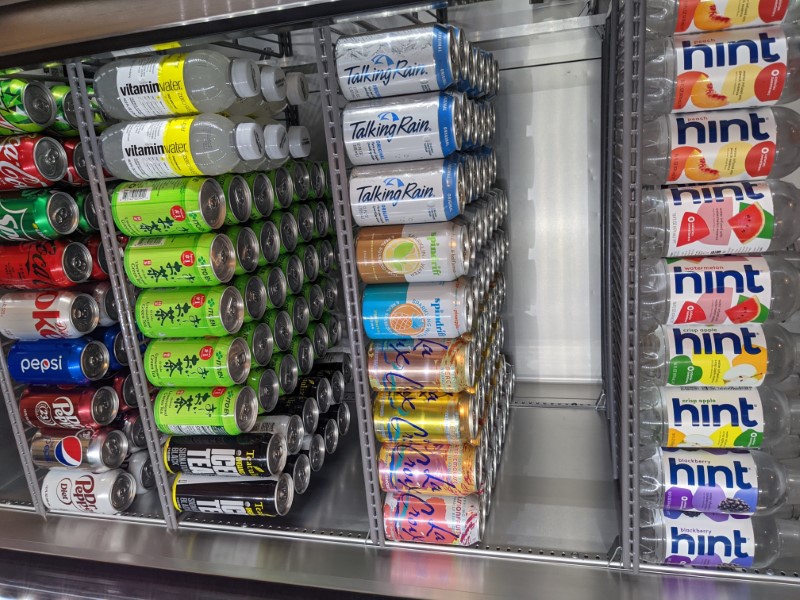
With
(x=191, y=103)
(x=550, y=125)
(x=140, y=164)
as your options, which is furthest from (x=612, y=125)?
(x=140, y=164)

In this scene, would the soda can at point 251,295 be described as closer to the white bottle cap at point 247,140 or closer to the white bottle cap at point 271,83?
the white bottle cap at point 247,140

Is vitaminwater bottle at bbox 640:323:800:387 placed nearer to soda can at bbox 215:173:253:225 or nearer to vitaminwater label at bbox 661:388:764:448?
vitaminwater label at bbox 661:388:764:448

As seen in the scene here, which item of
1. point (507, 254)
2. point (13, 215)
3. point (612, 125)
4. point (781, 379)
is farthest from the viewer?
point (507, 254)

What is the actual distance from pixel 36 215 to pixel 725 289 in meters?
1.89

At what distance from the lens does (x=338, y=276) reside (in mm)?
2846

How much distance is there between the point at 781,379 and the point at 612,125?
96 centimetres

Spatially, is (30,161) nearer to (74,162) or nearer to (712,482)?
(74,162)

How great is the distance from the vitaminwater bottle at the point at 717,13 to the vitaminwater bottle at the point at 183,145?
3.51 ft

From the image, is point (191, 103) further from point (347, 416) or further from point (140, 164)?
point (347, 416)

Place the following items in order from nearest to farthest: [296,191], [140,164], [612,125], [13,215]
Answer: [140,164], [13,215], [612,125], [296,191]

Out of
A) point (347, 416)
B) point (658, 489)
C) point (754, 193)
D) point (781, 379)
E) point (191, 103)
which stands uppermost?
point (191, 103)

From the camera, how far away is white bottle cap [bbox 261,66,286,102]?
1.71m

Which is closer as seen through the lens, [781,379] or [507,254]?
[781,379]

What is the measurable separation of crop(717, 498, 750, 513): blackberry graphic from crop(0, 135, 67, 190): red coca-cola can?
6.72 ft
